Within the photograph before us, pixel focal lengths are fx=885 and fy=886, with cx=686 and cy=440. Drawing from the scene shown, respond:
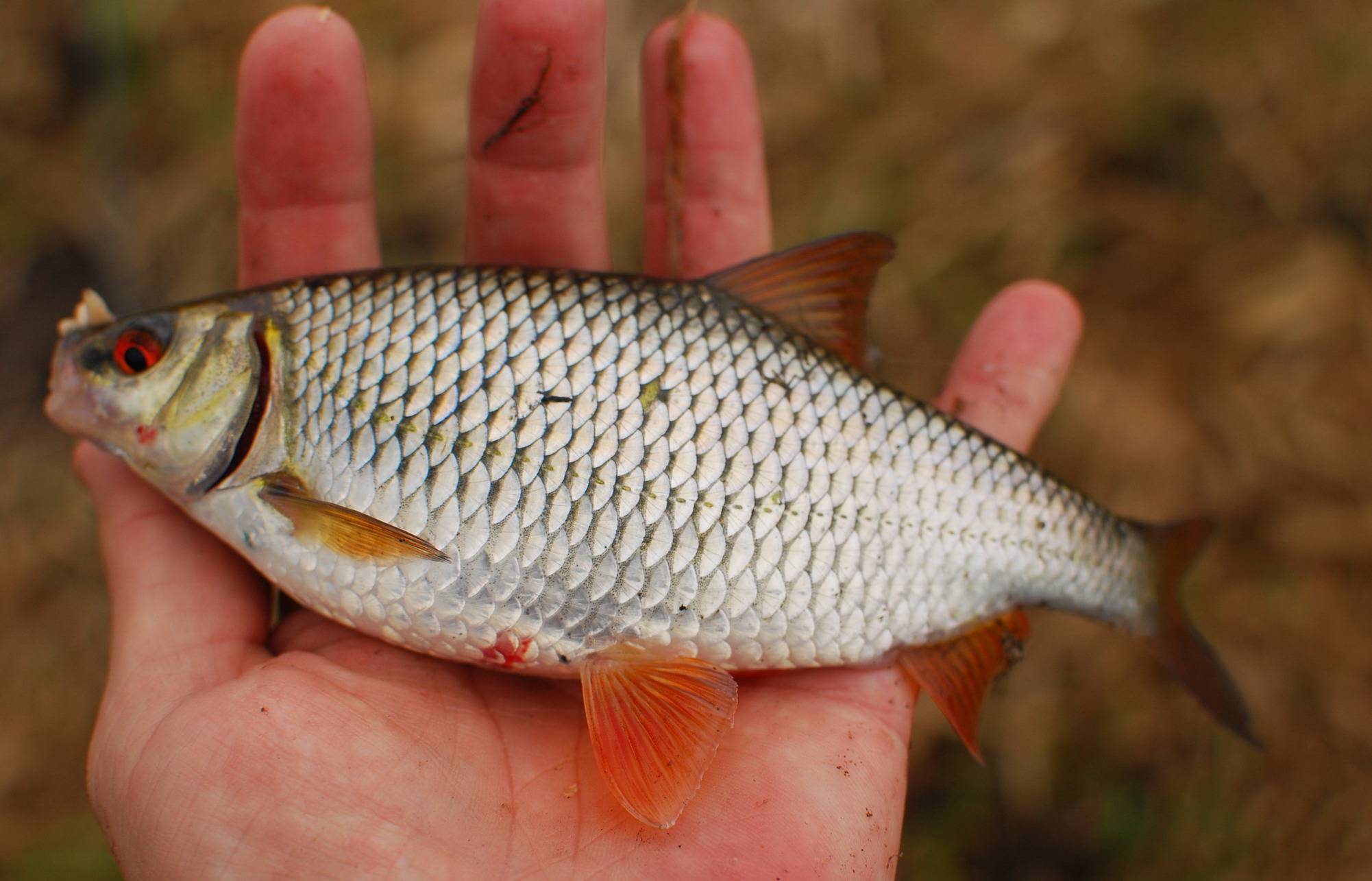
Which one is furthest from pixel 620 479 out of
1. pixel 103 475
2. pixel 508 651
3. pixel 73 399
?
pixel 103 475

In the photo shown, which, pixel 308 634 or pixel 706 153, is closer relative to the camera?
pixel 308 634

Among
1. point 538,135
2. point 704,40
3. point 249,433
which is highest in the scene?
point 704,40

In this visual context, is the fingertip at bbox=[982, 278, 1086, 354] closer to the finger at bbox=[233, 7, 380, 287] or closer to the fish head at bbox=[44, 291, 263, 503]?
the finger at bbox=[233, 7, 380, 287]

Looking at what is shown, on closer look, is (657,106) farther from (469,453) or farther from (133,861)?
(133,861)

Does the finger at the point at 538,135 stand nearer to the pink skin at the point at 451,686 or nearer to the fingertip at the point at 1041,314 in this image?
the pink skin at the point at 451,686

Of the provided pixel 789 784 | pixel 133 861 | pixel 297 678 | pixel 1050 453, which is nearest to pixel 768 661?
pixel 789 784

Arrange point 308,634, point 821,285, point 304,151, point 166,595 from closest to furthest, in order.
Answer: point 166,595 → point 308,634 → point 821,285 → point 304,151

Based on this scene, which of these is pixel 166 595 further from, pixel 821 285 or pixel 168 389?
pixel 821 285
